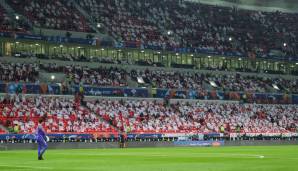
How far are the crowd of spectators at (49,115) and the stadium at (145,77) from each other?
8.2 inches

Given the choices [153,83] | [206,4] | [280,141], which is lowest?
[280,141]

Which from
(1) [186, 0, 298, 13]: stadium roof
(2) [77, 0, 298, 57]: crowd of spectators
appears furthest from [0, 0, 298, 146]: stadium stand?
(1) [186, 0, 298, 13]: stadium roof

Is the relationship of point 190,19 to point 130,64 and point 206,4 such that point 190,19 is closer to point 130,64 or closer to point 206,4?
point 206,4

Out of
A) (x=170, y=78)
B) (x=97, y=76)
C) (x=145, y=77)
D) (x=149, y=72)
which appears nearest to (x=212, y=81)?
(x=170, y=78)

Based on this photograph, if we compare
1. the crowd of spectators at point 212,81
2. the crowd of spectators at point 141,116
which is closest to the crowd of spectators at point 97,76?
the crowd of spectators at point 212,81

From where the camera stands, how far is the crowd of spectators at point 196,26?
99938mm

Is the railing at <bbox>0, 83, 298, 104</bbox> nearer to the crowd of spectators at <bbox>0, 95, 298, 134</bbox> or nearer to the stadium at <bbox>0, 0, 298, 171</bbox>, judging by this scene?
the stadium at <bbox>0, 0, 298, 171</bbox>

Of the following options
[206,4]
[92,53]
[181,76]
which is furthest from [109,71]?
Answer: [206,4]

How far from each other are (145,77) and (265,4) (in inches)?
2072

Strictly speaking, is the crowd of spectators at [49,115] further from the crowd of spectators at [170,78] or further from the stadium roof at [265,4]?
the stadium roof at [265,4]

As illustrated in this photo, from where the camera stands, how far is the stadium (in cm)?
6844

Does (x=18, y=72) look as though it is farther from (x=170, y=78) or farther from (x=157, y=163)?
(x=157, y=163)

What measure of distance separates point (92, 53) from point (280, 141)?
1290 inches

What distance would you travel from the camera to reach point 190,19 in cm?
11288
